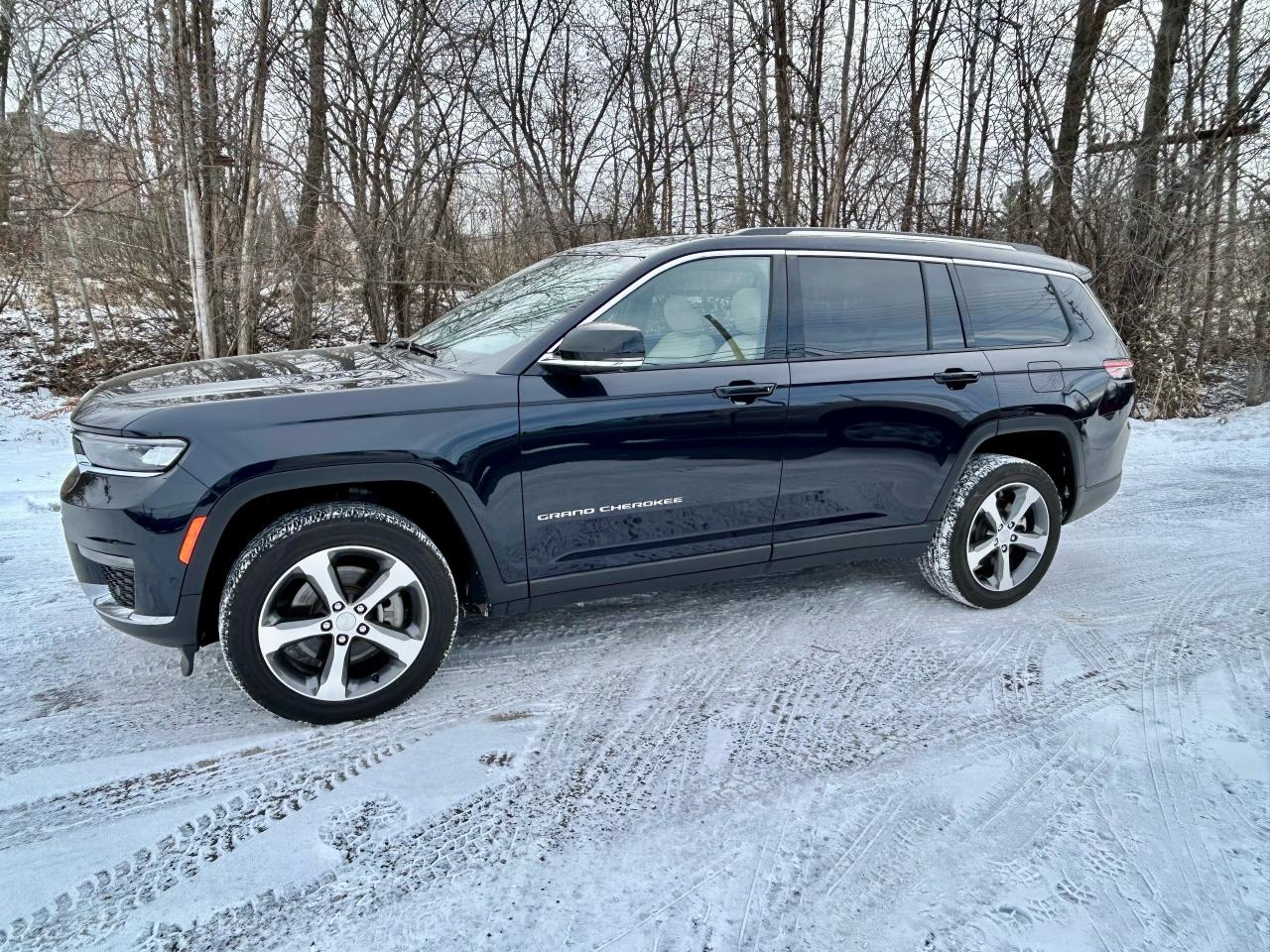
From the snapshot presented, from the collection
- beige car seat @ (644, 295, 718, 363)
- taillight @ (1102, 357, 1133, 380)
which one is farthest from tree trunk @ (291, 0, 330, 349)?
taillight @ (1102, 357, 1133, 380)

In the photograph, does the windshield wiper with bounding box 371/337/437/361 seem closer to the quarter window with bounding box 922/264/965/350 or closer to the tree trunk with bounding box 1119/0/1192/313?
the quarter window with bounding box 922/264/965/350

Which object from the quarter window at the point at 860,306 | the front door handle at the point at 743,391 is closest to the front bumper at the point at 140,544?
the front door handle at the point at 743,391

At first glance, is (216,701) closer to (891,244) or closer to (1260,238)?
(891,244)

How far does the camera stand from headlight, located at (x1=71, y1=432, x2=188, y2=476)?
2533 mm

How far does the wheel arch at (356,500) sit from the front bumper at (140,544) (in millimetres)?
57

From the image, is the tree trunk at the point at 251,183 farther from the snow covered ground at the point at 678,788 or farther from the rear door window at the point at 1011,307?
the rear door window at the point at 1011,307

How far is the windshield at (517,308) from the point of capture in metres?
3.22

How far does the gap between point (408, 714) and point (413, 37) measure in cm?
Result: 944

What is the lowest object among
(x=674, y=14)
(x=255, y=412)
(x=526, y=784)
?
(x=526, y=784)

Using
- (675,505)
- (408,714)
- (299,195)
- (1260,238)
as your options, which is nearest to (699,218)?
(299,195)

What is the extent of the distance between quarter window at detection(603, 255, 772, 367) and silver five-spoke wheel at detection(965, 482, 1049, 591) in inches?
61.9

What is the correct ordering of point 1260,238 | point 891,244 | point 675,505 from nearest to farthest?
point 675,505
point 891,244
point 1260,238

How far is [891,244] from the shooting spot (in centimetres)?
378

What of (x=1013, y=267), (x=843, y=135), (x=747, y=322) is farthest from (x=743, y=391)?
(x=843, y=135)
